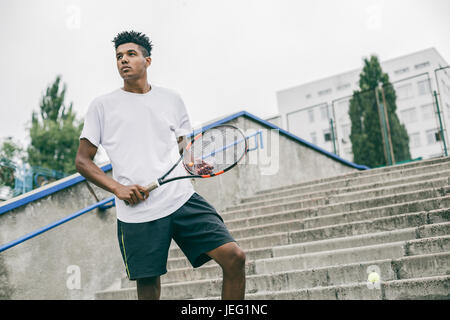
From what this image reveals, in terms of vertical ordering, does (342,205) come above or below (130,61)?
below

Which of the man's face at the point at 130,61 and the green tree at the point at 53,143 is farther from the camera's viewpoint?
A: the green tree at the point at 53,143

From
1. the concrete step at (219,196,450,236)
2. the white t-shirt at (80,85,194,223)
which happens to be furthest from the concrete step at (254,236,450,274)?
the white t-shirt at (80,85,194,223)

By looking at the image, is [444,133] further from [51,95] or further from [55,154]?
[51,95]

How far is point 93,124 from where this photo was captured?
2623mm

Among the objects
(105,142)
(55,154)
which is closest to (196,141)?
(105,142)

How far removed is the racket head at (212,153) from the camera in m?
2.74

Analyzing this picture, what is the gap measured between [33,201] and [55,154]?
26508mm

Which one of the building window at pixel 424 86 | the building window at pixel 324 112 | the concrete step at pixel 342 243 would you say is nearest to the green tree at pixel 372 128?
the building window at pixel 324 112

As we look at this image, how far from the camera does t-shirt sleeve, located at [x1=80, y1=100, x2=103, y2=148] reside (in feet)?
8.58

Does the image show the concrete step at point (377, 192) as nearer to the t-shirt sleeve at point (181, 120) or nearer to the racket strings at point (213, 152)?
the racket strings at point (213, 152)

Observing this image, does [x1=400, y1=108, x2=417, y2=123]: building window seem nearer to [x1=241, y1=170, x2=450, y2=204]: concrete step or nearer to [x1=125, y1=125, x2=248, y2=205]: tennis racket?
[x1=241, y1=170, x2=450, y2=204]: concrete step

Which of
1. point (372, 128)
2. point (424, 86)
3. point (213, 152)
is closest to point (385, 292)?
point (213, 152)

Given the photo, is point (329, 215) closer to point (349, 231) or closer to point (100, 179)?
point (349, 231)

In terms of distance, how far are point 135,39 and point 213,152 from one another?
2.99 feet
